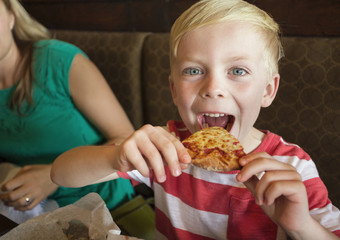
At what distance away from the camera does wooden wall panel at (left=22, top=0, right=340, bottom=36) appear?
1.68 m

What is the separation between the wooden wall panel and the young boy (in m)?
0.38

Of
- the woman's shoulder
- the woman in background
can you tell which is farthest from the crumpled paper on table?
the woman's shoulder

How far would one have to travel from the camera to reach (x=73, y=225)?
0.99 metres

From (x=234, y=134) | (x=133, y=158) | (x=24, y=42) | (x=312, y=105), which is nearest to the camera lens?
(x=133, y=158)

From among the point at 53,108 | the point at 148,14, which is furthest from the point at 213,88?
the point at 148,14

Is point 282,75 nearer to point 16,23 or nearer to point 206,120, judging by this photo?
point 206,120

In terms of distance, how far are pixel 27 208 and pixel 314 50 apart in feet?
5.09

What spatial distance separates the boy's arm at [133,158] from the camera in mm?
871

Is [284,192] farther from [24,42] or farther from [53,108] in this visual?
[24,42]

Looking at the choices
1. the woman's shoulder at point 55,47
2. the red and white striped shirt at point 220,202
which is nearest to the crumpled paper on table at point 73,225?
the red and white striped shirt at point 220,202

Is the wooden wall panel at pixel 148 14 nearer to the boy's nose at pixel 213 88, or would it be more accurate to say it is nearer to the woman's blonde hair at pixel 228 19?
the woman's blonde hair at pixel 228 19

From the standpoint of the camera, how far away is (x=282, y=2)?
1.67 meters

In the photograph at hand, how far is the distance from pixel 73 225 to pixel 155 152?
0.37m

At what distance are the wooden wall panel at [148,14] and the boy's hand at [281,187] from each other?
2.62 feet
